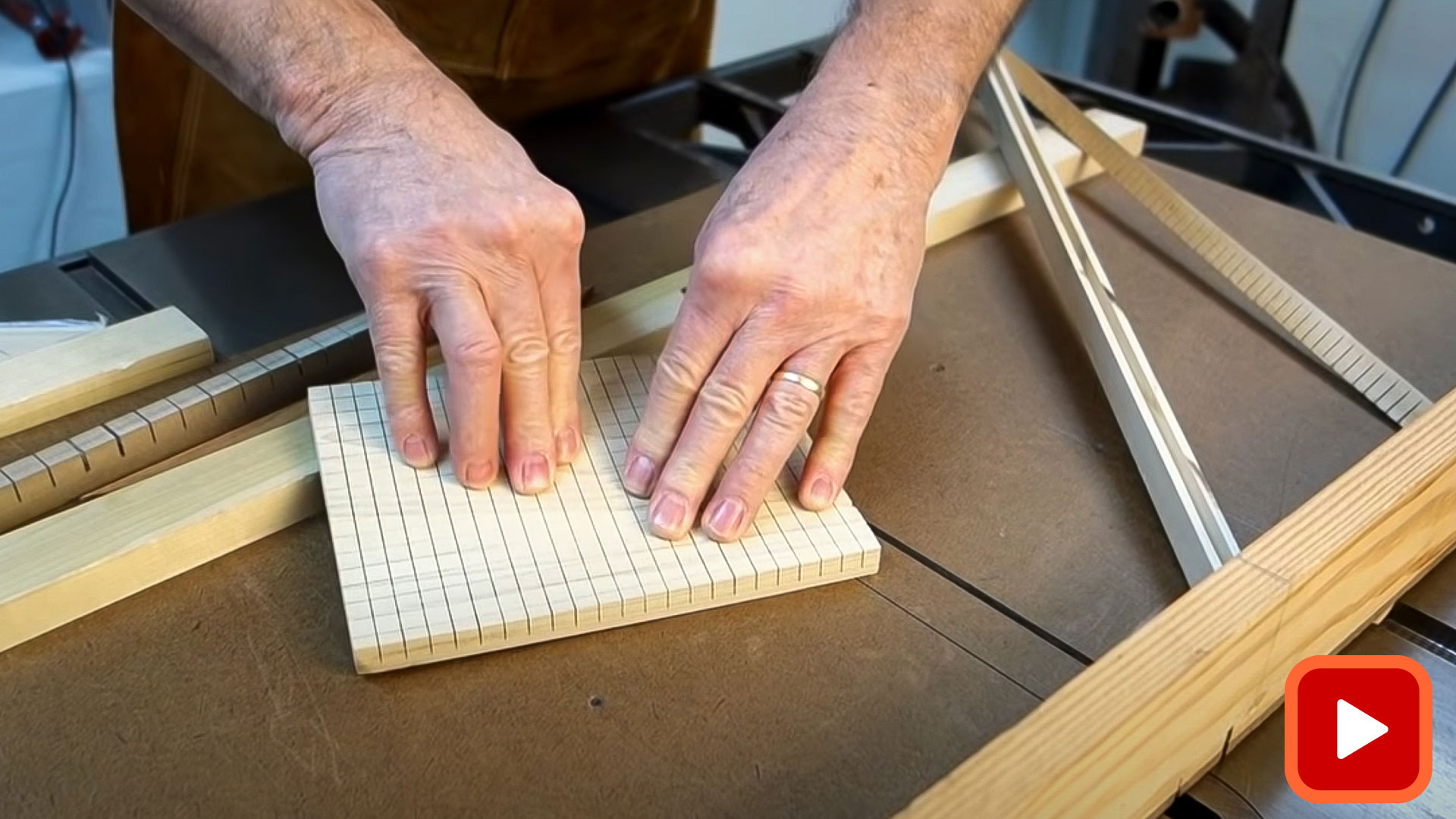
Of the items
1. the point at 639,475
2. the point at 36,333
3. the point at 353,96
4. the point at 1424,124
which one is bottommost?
the point at 1424,124

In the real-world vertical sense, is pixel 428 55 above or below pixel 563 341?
below

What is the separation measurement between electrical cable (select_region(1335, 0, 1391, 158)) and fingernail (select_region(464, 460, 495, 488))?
6.63 ft

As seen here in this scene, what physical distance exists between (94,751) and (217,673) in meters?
0.07

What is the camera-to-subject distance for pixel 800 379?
2.49 feet

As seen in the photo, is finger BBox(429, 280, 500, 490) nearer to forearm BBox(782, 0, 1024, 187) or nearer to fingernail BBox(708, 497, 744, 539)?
fingernail BBox(708, 497, 744, 539)

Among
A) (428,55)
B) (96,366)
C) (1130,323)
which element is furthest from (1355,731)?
(428,55)

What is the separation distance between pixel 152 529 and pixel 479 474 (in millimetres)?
180

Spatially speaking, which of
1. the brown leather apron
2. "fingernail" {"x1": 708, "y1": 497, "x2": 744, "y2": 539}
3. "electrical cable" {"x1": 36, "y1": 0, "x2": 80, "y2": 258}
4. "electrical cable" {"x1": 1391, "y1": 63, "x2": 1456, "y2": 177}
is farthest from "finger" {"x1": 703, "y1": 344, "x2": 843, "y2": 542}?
"electrical cable" {"x1": 1391, "y1": 63, "x2": 1456, "y2": 177}

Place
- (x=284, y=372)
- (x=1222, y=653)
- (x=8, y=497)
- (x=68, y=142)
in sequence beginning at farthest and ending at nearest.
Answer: (x=68, y=142) < (x=284, y=372) < (x=8, y=497) < (x=1222, y=653)

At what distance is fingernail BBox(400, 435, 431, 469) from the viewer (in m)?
0.75

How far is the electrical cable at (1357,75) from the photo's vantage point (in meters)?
2.17

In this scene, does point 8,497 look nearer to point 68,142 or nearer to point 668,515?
point 668,515

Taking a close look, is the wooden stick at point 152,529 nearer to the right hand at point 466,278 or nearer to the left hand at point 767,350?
the right hand at point 466,278

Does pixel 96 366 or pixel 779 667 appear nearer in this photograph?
pixel 779 667
